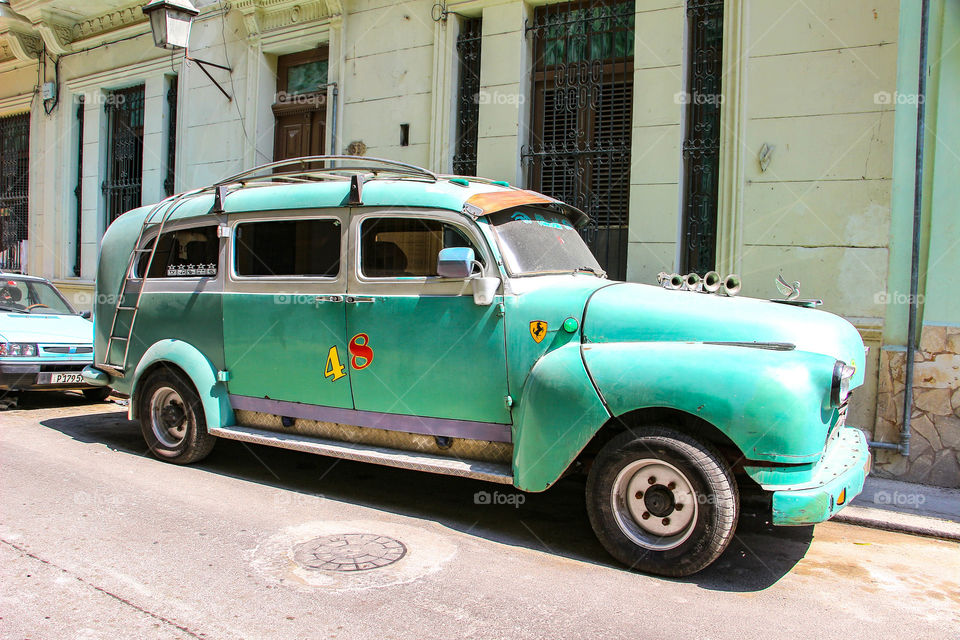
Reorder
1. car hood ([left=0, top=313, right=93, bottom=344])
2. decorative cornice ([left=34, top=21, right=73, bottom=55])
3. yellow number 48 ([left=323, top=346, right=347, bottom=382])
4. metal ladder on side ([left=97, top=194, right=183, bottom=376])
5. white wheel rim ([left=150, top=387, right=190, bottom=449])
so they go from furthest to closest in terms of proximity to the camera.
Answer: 1. decorative cornice ([left=34, top=21, right=73, bottom=55])
2. car hood ([left=0, top=313, right=93, bottom=344])
3. metal ladder on side ([left=97, top=194, right=183, bottom=376])
4. white wheel rim ([left=150, top=387, right=190, bottom=449])
5. yellow number 48 ([left=323, top=346, right=347, bottom=382])

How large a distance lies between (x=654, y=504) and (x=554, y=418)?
716 millimetres

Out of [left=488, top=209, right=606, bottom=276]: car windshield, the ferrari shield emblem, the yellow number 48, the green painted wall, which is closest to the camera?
the ferrari shield emblem

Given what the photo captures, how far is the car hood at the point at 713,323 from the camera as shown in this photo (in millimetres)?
3982

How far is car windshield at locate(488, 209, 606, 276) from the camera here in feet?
15.6

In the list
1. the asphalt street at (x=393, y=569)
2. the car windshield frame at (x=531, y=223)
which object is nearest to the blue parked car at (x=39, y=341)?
the asphalt street at (x=393, y=569)

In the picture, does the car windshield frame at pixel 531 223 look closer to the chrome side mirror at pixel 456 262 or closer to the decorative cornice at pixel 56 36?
the chrome side mirror at pixel 456 262

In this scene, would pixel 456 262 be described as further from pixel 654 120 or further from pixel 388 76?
pixel 388 76

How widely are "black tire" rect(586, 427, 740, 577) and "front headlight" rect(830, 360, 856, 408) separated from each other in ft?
2.20

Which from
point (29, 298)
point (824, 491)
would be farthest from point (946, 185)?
point (29, 298)

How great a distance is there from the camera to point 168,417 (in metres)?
6.20

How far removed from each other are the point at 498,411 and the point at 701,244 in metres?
4.41

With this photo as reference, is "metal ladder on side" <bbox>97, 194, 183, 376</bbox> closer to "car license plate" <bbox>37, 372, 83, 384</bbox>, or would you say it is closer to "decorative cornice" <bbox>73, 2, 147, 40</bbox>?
"car license plate" <bbox>37, 372, 83, 384</bbox>

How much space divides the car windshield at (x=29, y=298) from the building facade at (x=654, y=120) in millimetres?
3421

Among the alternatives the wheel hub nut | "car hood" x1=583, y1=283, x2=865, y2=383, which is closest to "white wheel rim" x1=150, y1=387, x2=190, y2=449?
"car hood" x1=583, y1=283, x2=865, y2=383
